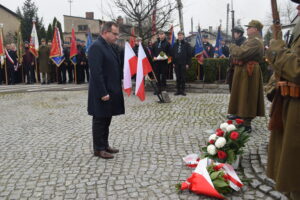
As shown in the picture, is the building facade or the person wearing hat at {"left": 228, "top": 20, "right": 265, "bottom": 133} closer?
the person wearing hat at {"left": 228, "top": 20, "right": 265, "bottom": 133}

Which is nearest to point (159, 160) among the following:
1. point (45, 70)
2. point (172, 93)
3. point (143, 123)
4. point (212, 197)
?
point (212, 197)

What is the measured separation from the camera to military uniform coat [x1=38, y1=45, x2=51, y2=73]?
16.3m

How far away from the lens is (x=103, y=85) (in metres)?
4.64

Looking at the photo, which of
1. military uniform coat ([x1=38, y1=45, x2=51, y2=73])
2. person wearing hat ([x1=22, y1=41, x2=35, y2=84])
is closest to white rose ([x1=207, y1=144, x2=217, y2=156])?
military uniform coat ([x1=38, y1=45, x2=51, y2=73])

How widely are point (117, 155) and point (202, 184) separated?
1808 millimetres

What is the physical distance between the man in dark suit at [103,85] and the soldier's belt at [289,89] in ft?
8.60

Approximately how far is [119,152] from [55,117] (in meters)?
3.60

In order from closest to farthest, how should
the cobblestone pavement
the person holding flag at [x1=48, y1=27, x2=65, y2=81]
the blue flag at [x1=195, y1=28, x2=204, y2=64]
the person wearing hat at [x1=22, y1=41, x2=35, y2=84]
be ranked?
the cobblestone pavement
the blue flag at [x1=195, y1=28, x2=204, y2=64]
the person holding flag at [x1=48, y1=27, x2=65, y2=81]
the person wearing hat at [x1=22, y1=41, x2=35, y2=84]

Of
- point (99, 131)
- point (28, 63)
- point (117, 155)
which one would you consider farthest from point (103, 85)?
point (28, 63)

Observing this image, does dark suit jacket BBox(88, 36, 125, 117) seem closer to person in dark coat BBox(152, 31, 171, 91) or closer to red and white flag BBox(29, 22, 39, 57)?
person in dark coat BBox(152, 31, 171, 91)

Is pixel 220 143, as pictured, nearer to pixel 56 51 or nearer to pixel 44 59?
pixel 56 51

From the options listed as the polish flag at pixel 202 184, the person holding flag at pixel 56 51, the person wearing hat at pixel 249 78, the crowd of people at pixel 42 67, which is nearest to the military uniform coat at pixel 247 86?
the person wearing hat at pixel 249 78

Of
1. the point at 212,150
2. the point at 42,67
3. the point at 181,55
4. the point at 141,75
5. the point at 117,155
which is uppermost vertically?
the point at 181,55

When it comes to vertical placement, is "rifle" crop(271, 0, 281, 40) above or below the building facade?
below
